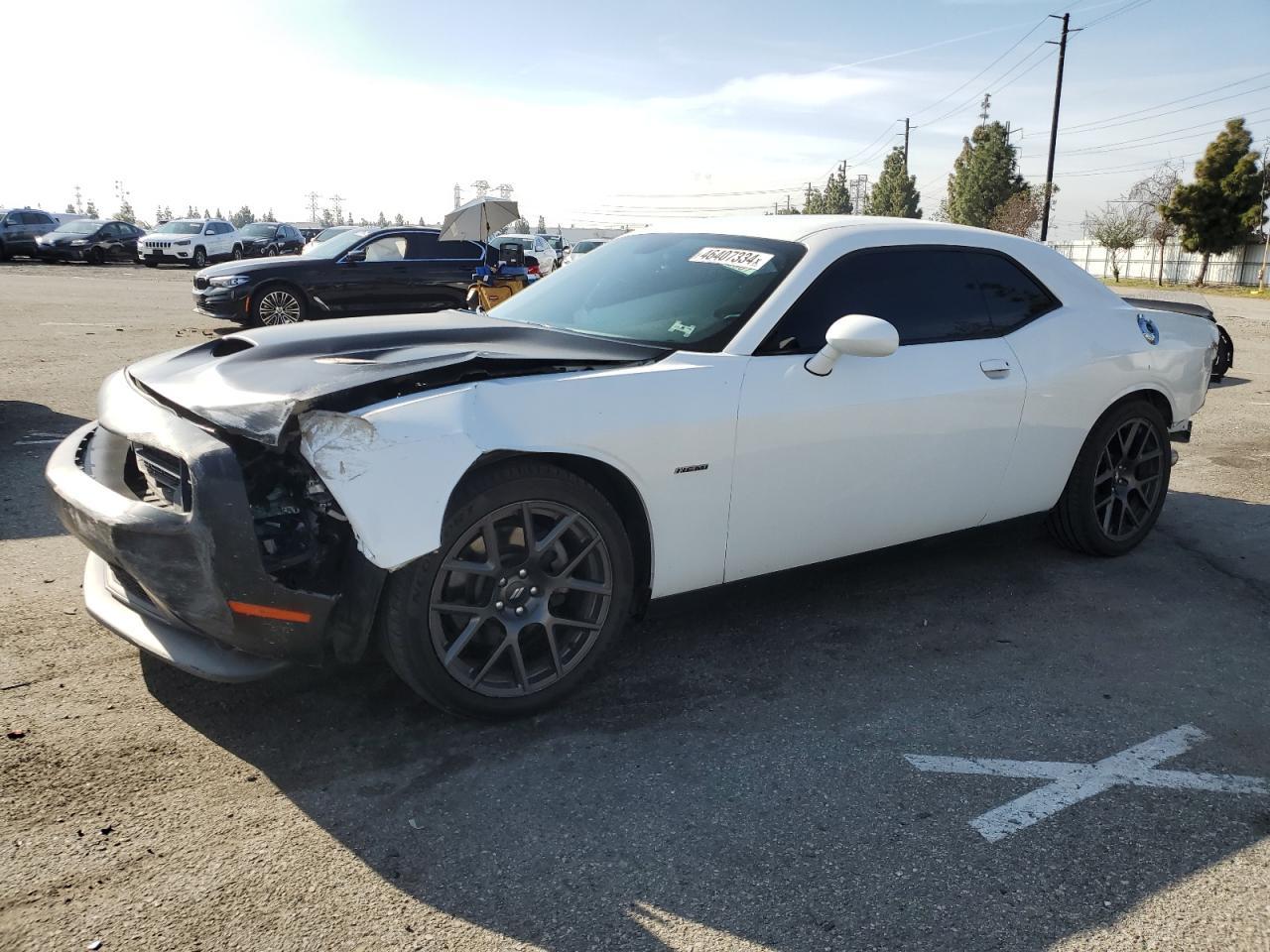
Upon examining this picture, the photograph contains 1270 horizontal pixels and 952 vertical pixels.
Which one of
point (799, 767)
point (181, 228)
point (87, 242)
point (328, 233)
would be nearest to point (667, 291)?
point (799, 767)

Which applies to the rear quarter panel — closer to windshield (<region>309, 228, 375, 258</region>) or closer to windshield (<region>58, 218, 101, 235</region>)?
windshield (<region>309, 228, 375, 258</region>)

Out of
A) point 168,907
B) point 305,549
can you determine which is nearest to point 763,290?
point 305,549

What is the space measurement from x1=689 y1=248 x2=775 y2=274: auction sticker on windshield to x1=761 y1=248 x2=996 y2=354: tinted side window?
236mm

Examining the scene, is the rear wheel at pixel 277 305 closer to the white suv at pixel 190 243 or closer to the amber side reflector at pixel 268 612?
the amber side reflector at pixel 268 612

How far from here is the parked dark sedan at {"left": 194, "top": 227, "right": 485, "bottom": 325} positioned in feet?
42.5

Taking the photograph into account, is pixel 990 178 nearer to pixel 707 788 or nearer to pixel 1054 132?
pixel 1054 132

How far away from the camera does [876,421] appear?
11.7ft

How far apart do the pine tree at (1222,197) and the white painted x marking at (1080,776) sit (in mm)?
50945

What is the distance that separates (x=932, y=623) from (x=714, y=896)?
2031 millimetres

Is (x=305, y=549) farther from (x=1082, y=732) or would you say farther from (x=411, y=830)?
(x=1082, y=732)

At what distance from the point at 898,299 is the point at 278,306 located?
11.2 m

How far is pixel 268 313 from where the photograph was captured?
13.1 m

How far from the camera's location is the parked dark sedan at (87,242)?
31.5 meters

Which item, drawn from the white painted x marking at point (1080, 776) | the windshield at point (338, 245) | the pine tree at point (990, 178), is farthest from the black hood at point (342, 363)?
the pine tree at point (990, 178)
